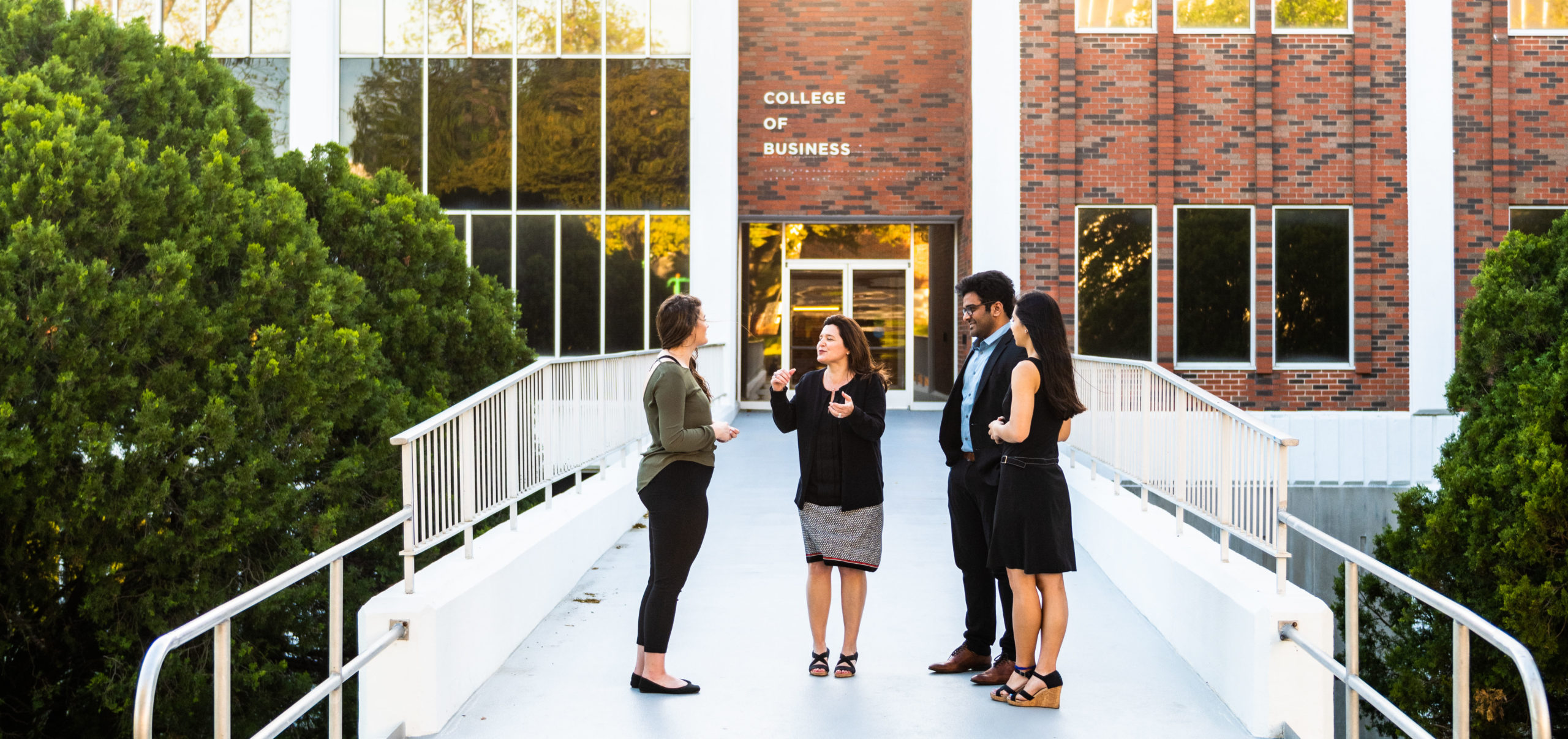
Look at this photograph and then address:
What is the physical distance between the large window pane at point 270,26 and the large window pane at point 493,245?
3699 mm

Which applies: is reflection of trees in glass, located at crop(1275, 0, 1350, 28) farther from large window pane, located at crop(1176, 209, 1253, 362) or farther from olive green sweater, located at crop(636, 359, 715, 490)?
olive green sweater, located at crop(636, 359, 715, 490)

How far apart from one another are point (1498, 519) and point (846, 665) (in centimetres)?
482

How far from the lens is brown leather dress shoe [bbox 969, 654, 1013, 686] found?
5.02 meters

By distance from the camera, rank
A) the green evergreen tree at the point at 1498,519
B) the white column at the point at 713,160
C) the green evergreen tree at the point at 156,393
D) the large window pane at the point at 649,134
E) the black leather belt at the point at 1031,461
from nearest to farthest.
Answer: the black leather belt at the point at 1031,461 < the green evergreen tree at the point at 156,393 < the green evergreen tree at the point at 1498,519 < the white column at the point at 713,160 < the large window pane at the point at 649,134

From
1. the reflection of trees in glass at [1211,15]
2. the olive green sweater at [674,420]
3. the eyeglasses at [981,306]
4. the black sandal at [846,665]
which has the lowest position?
the black sandal at [846,665]

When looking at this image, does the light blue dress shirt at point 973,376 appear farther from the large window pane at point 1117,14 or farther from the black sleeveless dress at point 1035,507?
the large window pane at point 1117,14

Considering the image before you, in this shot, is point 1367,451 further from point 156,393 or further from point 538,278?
point 156,393

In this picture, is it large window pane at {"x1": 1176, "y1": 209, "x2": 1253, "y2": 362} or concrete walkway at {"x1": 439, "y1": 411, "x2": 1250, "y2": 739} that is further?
large window pane at {"x1": 1176, "y1": 209, "x2": 1253, "y2": 362}

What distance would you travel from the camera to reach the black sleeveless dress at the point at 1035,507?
452cm

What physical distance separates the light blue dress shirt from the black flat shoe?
1.56 meters

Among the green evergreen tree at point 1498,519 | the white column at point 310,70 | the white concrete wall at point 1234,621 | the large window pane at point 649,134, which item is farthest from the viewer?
the large window pane at point 649,134

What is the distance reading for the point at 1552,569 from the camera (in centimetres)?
703

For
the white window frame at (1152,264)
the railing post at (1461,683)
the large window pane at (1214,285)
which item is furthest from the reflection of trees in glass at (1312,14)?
the railing post at (1461,683)

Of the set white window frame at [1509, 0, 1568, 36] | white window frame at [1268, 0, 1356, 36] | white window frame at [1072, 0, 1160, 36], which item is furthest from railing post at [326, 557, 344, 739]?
white window frame at [1509, 0, 1568, 36]
